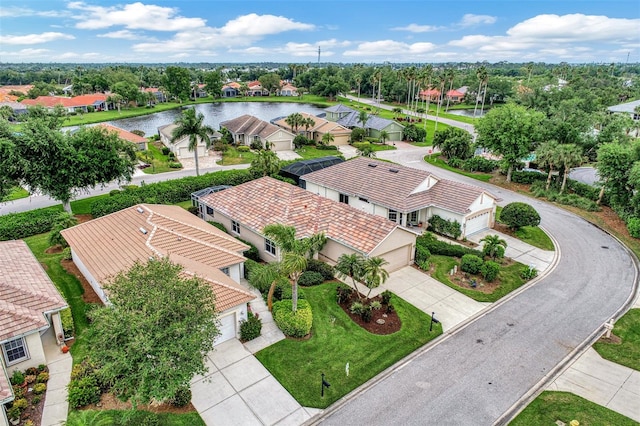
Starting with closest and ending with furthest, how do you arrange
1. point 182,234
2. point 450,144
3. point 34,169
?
point 182,234, point 34,169, point 450,144

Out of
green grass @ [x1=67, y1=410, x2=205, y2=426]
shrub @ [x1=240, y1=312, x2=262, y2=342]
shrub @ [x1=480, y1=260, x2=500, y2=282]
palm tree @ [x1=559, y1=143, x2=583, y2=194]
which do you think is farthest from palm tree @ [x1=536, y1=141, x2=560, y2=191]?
green grass @ [x1=67, y1=410, x2=205, y2=426]

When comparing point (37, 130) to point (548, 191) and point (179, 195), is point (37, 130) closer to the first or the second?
point (179, 195)

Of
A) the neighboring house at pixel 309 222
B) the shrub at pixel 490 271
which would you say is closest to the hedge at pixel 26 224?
the neighboring house at pixel 309 222

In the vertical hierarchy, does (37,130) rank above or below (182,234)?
above

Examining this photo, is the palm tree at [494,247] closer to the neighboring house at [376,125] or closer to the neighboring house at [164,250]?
the neighboring house at [164,250]

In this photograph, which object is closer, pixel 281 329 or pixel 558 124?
pixel 281 329

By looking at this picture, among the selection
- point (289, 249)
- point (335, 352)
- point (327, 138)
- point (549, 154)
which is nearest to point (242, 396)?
point (335, 352)

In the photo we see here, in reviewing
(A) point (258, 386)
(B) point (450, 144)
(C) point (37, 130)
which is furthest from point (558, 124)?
(C) point (37, 130)
